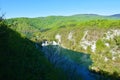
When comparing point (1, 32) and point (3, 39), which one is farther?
point (3, 39)

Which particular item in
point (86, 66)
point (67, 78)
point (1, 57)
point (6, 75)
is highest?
point (1, 57)

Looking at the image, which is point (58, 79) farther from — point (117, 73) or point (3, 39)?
point (117, 73)

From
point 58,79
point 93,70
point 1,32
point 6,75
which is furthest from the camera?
point 93,70

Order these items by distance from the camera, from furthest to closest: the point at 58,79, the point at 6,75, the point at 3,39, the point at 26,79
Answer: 1. the point at 58,79
2. the point at 26,79
3. the point at 6,75
4. the point at 3,39

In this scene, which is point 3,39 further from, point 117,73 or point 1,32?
point 117,73

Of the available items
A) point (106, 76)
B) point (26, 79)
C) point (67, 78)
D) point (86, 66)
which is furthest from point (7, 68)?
point (86, 66)

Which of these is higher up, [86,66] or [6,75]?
[6,75]

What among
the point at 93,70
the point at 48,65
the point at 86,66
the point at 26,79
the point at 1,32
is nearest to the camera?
the point at 1,32

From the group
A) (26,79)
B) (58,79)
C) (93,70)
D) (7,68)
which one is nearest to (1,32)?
(7,68)

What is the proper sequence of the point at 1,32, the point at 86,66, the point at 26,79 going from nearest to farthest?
the point at 1,32 < the point at 26,79 < the point at 86,66
